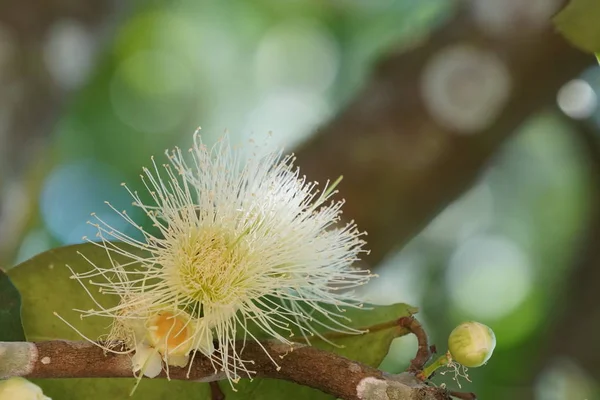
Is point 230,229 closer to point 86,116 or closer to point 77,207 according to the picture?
point 77,207

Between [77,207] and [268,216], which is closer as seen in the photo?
[268,216]

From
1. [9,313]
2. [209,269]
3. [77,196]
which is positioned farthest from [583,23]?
[77,196]

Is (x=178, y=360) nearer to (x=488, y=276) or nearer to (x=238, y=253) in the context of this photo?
(x=238, y=253)

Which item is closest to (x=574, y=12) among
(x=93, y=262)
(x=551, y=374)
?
(x=93, y=262)

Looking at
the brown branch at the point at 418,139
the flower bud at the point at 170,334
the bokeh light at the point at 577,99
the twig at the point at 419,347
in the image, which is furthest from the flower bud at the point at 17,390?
the bokeh light at the point at 577,99

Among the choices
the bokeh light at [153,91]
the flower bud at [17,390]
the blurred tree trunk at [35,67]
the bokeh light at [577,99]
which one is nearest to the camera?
the flower bud at [17,390]

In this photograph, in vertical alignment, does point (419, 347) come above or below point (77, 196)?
above

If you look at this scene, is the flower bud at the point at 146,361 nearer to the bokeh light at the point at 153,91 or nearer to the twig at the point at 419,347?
the twig at the point at 419,347
